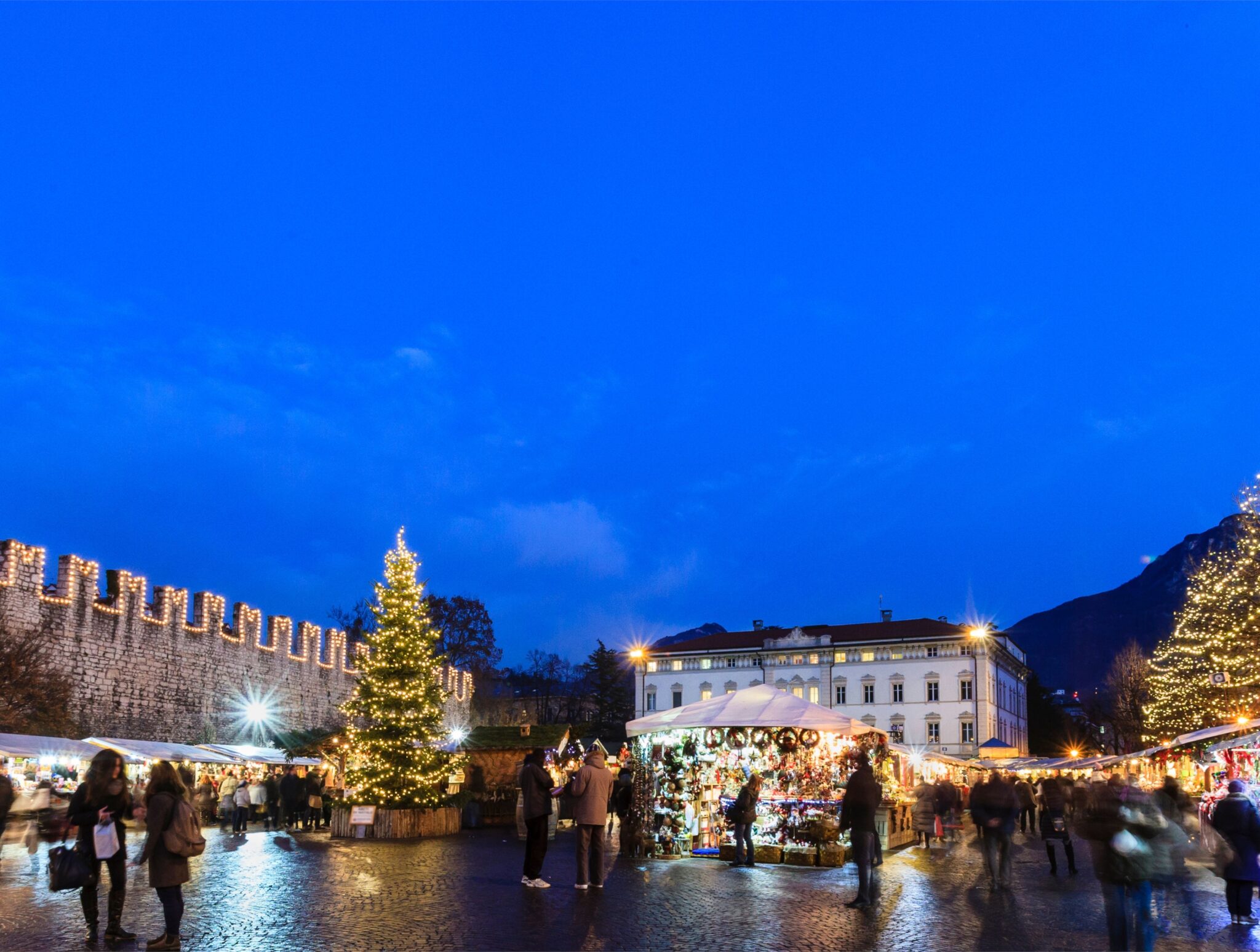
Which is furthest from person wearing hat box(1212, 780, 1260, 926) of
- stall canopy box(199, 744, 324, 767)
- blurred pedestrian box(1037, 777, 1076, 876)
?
stall canopy box(199, 744, 324, 767)

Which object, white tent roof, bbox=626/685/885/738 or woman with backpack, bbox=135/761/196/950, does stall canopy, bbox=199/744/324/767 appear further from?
woman with backpack, bbox=135/761/196/950

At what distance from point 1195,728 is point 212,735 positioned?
3233cm

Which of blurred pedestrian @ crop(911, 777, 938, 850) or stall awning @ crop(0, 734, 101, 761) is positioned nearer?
stall awning @ crop(0, 734, 101, 761)

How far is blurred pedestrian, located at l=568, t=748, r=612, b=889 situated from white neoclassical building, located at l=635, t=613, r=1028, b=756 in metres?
58.0

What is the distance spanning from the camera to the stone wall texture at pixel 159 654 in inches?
1142

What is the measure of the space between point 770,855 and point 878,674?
61.1m

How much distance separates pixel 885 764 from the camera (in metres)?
21.3

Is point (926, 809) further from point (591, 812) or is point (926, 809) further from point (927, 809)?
point (591, 812)

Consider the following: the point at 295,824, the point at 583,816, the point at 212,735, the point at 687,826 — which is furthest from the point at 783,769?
the point at 212,735

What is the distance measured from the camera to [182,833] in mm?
8312

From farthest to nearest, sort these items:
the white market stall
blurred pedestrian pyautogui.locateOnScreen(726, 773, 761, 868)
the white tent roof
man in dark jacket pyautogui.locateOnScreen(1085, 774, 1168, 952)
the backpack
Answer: the white market stall, the white tent roof, blurred pedestrian pyautogui.locateOnScreen(726, 773, 761, 868), the backpack, man in dark jacket pyautogui.locateOnScreen(1085, 774, 1168, 952)

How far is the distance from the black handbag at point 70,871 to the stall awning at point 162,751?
15.4m

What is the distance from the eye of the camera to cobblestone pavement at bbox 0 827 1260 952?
9.09 metres

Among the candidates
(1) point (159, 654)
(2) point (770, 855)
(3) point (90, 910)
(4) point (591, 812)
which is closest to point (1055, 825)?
(2) point (770, 855)
